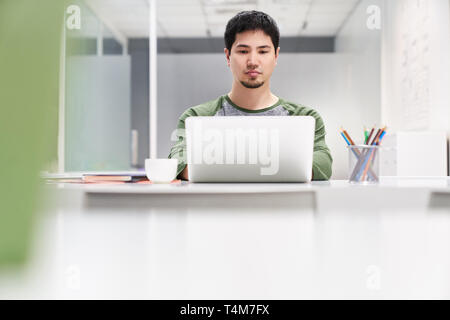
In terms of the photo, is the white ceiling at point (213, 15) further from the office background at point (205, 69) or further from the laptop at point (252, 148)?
the laptop at point (252, 148)

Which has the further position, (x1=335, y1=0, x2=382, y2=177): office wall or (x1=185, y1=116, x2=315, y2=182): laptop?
(x1=335, y1=0, x2=382, y2=177): office wall

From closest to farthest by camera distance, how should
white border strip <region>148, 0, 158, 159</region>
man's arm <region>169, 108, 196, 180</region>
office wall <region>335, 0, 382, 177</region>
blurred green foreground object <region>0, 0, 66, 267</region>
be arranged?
1. blurred green foreground object <region>0, 0, 66, 267</region>
2. man's arm <region>169, 108, 196, 180</region>
3. office wall <region>335, 0, 382, 177</region>
4. white border strip <region>148, 0, 158, 159</region>

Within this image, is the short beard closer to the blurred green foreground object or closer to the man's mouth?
the man's mouth

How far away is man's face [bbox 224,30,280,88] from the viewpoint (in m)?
2.29

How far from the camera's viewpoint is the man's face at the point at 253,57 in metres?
2.29

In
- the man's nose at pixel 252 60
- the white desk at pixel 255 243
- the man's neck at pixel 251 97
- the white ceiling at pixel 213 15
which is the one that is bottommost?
the white desk at pixel 255 243

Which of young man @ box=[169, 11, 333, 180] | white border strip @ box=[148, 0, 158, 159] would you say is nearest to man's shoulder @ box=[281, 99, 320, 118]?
young man @ box=[169, 11, 333, 180]

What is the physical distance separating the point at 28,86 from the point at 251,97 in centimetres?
Answer: 225

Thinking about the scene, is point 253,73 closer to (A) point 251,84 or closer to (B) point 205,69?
(A) point 251,84

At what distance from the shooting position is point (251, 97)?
2348 millimetres

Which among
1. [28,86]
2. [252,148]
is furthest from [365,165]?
[28,86]

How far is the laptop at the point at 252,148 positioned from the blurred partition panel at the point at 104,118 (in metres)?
3.93

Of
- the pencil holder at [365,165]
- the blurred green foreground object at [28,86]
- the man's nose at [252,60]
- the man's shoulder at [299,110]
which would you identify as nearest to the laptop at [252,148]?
the pencil holder at [365,165]

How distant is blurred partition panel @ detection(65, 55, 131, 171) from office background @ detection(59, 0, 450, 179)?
0.01m
